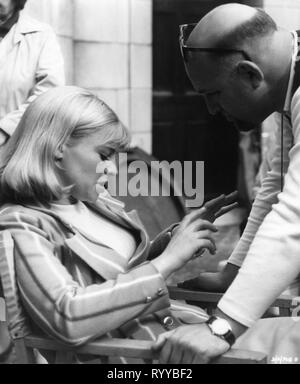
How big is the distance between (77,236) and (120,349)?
0.37m

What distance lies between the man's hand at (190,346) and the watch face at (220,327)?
15 millimetres

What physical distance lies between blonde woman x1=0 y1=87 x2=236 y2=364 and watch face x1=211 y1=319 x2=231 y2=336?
0.23 metres

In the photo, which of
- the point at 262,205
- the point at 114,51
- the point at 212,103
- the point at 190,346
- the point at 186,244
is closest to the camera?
the point at 190,346

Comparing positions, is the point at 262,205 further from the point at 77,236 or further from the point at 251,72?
the point at 77,236

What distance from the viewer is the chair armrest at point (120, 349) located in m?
2.39

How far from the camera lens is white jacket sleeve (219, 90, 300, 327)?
2420 millimetres

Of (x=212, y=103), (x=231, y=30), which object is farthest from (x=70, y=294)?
(x=231, y=30)

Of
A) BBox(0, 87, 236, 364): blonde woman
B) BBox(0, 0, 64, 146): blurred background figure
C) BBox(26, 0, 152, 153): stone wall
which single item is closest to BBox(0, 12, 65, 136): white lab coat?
BBox(0, 0, 64, 146): blurred background figure

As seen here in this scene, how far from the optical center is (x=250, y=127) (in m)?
2.91

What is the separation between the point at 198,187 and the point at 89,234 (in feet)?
18.1

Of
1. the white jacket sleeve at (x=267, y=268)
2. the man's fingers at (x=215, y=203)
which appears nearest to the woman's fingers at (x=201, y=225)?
the man's fingers at (x=215, y=203)

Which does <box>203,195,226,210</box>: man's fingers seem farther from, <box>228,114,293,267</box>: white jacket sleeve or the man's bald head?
the man's bald head

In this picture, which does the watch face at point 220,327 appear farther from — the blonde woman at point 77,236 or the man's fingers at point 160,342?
the blonde woman at point 77,236
